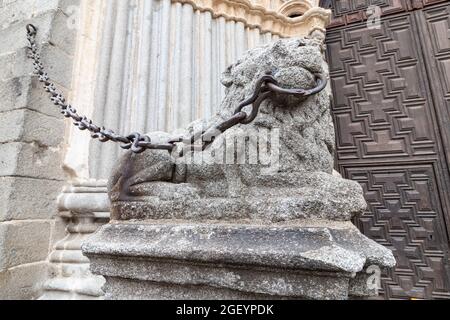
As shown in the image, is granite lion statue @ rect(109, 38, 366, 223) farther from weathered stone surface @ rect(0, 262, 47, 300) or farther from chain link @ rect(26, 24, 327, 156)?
weathered stone surface @ rect(0, 262, 47, 300)

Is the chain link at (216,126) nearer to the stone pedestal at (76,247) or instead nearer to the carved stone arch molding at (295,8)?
the stone pedestal at (76,247)

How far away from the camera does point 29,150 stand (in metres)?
1.38

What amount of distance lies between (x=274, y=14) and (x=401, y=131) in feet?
4.31

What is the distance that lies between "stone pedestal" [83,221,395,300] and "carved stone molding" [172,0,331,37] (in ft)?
5.98

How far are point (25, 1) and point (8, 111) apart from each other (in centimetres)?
80

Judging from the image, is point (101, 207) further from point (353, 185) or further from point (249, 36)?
point (249, 36)

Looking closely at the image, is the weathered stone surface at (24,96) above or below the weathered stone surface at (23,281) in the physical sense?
above

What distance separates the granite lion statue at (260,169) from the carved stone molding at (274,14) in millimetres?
1365

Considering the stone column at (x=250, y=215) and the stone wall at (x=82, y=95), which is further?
the stone wall at (x=82, y=95)

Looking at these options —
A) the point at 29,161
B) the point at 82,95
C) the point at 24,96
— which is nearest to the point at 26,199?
the point at 29,161

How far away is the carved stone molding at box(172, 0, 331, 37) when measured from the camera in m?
2.10

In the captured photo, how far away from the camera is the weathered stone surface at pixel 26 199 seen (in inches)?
50.6

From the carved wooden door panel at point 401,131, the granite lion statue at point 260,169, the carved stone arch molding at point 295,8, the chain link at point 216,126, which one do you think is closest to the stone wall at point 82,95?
the carved stone arch molding at point 295,8

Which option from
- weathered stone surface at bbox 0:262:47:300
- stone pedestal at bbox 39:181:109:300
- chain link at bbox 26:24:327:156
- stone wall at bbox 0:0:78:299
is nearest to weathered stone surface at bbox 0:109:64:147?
stone wall at bbox 0:0:78:299
